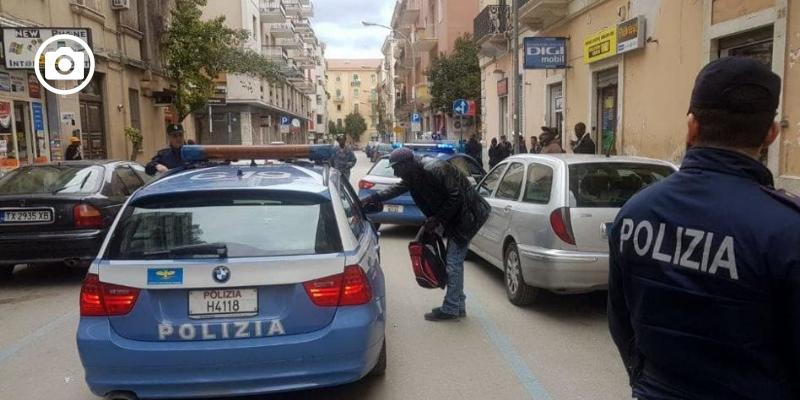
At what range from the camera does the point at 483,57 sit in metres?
26.9

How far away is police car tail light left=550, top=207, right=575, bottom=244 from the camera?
18.5 feet

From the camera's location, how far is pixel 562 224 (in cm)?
567

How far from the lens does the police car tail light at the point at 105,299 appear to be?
348 cm

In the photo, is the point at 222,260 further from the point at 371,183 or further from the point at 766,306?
the point at 371,183

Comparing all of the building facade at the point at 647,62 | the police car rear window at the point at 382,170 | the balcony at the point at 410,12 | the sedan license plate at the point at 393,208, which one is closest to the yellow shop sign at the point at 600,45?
the building facade at the point at 647,62

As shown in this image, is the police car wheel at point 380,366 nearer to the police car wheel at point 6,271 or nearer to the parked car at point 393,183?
the parked car at point 393,183

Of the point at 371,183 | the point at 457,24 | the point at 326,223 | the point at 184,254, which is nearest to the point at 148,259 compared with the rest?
the point at 184,254

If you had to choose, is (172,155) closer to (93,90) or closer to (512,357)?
(512,357)

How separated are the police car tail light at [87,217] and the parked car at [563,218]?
4757mm

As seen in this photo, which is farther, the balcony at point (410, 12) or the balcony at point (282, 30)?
the balcony at point (282, 30)

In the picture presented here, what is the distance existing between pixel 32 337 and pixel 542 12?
15065 millimetres

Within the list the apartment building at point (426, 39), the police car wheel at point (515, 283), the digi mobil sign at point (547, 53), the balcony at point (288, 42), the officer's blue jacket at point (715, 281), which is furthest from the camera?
the balcony at point (288, 42)

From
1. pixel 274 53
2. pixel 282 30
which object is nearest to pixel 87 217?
pixel 274 53

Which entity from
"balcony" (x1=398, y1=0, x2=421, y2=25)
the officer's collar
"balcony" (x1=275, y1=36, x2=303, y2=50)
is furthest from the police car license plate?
"balcony" (x1=275, y1=36, x2=303, y2=50)
